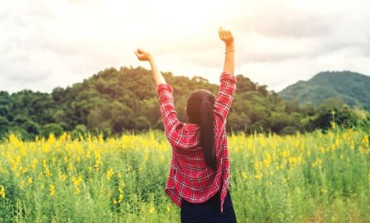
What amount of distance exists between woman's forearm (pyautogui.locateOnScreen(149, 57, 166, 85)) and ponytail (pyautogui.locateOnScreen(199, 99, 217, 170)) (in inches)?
22.2

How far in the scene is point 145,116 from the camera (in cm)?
2977

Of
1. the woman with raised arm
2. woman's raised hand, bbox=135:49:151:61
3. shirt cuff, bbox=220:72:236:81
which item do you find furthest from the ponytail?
woman's raised hand, bbox=135:49:151:61

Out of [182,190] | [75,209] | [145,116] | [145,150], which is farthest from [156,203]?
[145,116]

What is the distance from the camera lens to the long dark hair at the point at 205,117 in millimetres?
3232

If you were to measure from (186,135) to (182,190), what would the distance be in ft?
1.50

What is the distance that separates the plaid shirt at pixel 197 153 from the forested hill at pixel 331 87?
6090 cm

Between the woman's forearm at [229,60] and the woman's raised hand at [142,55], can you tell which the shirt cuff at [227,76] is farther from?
the woman's raised hand at [142,55]

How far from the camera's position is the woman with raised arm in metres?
3.29

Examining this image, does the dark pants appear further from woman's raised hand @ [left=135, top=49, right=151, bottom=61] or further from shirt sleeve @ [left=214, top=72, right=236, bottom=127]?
woman's raised hand @ [left=135, top=49, right=151, bottom=61]

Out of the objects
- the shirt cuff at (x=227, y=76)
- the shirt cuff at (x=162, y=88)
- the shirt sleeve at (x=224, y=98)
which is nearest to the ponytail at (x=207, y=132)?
the shirt sleeve at (x=224, y=98)

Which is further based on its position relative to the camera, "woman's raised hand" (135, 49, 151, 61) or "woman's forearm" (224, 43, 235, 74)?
"woman's raised hand" (135, 49, 151, 61)

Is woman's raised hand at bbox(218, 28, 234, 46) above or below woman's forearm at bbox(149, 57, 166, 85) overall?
above

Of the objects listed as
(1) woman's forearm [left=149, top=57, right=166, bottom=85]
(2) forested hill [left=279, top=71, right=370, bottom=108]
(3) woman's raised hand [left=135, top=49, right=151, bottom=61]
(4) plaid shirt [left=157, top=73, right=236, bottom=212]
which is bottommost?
(4) plaid shirt [left=157, top=73, right=236, bottom=212]

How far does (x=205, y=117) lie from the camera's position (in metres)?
3.24
